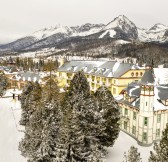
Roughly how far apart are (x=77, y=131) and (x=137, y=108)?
776 inches

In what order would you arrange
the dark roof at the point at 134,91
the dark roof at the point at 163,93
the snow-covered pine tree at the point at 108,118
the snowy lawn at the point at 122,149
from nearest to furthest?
the snow-covered pine tree at the point at 108,118 → the snowy lawn at the point at 122,149 → the dark roof at the point at 163,93 → the dark roof at the point at 134,91

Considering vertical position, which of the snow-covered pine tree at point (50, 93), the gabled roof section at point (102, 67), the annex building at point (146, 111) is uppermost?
the gabled roof section at point (102, 67)

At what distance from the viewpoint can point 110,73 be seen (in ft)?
250

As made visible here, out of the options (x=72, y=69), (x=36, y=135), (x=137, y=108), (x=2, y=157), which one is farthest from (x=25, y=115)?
(x=72, y=69)

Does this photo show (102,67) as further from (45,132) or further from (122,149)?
(45,132)

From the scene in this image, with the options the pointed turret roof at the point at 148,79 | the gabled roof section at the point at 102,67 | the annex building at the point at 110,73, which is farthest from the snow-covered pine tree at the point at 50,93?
the gabled roof section at the point at 102,67

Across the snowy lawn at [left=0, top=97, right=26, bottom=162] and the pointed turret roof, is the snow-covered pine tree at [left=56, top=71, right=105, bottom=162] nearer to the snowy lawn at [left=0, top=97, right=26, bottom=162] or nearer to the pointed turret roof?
the pointed turret roof

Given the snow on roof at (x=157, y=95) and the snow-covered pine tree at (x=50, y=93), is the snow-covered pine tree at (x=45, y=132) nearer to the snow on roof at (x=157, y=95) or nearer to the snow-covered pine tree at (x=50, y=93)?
the snow-covered pine tree at (x=50, y=93)

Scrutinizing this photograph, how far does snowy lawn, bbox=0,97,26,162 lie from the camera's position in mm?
43825

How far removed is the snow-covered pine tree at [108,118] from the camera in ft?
130

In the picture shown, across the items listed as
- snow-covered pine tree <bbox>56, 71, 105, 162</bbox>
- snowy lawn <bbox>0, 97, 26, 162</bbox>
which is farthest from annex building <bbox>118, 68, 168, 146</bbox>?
snowy lawn <bbox>0, 97, 26, 162</bbox>

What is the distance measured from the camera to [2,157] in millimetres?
44688

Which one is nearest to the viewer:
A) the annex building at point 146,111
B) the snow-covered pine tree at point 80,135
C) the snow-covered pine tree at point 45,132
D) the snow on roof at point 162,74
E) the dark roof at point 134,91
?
the snow-covered pine tree at point 80,135

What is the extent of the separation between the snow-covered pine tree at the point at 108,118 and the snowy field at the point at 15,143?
398cm
